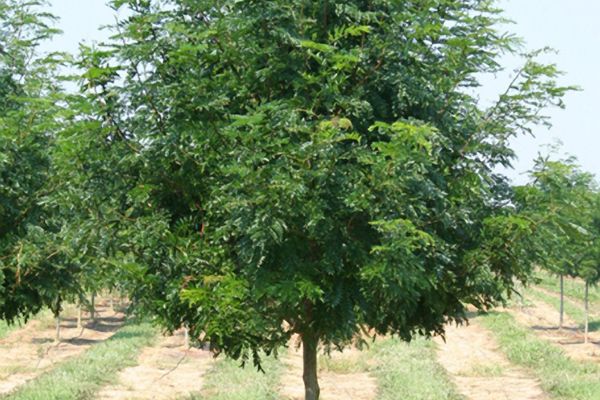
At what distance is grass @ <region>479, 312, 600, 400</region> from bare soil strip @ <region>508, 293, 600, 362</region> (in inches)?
61.6

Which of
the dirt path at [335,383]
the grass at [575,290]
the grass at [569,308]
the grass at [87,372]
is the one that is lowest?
the dirt path at [335,383]

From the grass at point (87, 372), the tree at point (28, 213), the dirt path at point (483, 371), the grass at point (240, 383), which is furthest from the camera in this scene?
the dirt path at point (483, 371)

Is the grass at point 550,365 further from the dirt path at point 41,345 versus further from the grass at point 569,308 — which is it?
the dirt path at point 41,345

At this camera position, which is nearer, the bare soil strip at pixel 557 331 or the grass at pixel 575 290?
the bare soil strip at pixel 557 331

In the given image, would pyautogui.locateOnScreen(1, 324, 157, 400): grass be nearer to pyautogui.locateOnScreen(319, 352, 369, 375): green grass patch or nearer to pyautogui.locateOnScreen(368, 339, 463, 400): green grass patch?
pyautogui.locateOnScreen(319, 352, 369, 375): green grass patch

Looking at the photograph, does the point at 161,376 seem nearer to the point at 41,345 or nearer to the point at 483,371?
the point at 483,371

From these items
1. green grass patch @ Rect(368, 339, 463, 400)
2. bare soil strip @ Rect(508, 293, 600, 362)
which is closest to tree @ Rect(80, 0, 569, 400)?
green grass patch @ Rect(368, 339, 463, 400)

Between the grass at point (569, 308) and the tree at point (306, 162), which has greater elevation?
the tree at point (306, 162)

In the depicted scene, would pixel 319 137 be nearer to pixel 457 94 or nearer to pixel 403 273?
pixel 403 273

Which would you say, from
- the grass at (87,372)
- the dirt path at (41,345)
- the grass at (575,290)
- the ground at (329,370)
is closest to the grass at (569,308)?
the grass at (575,290)

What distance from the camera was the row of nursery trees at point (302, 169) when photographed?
10766 mm

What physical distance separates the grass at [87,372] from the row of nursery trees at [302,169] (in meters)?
13.0

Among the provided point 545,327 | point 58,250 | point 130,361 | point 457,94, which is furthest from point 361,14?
point 545,327

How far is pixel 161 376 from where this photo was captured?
29797 mm
